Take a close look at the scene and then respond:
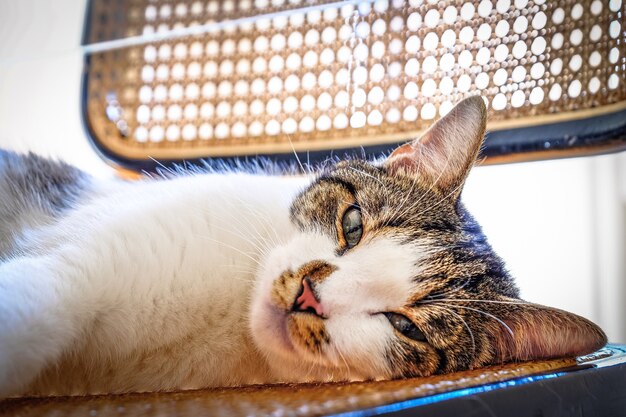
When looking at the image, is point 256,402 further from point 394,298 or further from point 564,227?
point 564,227

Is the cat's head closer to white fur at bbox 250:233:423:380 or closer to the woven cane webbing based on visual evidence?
white fur at bbox 250:233:423:380

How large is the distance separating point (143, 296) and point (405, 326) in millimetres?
393

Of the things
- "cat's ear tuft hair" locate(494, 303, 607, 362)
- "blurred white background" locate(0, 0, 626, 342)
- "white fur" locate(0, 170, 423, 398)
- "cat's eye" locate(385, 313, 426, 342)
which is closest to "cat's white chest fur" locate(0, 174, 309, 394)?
"white fur" locate(0, 170, 423, 398)

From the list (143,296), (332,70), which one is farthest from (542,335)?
(332,70)

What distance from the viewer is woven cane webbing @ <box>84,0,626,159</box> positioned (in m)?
1.06

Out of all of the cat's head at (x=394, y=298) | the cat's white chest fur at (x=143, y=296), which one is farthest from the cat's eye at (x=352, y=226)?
the cat's white chest fur at (x=143, y=296)

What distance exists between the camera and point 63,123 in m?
1.48

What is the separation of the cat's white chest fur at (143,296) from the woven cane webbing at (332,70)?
0.43m

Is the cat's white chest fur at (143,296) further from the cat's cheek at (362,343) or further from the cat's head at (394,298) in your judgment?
the cat's cheek at (362,343)

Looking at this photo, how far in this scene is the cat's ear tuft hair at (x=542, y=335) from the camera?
74 cm

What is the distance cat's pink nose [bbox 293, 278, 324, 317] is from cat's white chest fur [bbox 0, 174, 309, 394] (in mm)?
132

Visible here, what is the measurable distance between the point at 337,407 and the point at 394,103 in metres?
0.87

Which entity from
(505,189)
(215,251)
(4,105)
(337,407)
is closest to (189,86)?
(4,105)

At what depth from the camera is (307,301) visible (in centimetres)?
75
